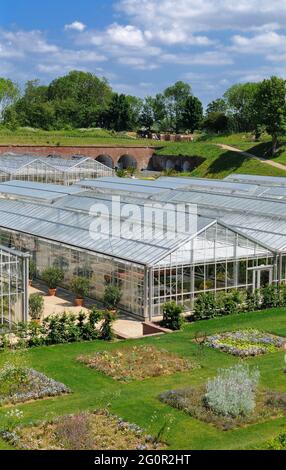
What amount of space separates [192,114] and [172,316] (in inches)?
3702

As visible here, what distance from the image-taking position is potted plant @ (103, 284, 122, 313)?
28.2 meters

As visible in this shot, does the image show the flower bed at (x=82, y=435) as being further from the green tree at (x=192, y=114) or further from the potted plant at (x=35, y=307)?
the green tree at (x=192, y=114)

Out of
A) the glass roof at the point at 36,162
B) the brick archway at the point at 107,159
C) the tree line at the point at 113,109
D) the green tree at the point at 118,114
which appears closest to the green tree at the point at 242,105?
the tree line at the point at 113,109

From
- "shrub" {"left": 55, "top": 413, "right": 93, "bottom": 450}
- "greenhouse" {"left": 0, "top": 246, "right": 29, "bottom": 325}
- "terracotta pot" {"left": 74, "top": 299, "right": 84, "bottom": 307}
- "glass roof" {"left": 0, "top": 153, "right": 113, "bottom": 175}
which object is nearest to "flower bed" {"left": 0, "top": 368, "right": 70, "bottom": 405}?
"shrub" {"left": 55, "top": 413, "right": 93, "bottom": 450}

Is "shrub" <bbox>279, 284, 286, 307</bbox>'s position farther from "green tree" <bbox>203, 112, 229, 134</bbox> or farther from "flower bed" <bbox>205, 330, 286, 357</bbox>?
"green tree" <bbox>203, 112, 229, 134</bbox>

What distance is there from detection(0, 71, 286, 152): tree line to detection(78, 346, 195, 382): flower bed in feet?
233

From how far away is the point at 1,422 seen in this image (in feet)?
53.9

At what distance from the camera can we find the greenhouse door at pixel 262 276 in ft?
99.5

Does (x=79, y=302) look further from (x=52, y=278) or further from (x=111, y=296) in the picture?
(x=52, y=278)

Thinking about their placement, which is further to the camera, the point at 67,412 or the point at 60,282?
the point at 60,282
